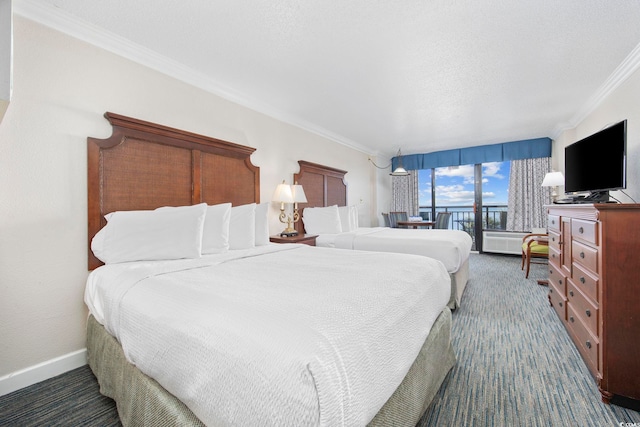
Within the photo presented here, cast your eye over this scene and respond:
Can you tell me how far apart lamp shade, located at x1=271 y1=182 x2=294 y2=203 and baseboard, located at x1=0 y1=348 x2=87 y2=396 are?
2.35 m

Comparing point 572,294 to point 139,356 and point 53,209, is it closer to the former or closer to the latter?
point 139,356

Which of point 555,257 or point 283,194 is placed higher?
point 283,194

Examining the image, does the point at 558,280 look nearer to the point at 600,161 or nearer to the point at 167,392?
the point at 600,161

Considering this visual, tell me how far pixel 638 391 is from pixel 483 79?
2826 mm

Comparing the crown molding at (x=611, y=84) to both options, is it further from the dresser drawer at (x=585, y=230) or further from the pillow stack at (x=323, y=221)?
the pillow stack at (x=323, y=221)

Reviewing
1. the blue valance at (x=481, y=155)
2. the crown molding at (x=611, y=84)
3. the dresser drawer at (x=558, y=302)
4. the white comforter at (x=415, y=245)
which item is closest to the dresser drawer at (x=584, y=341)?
the dresser drawer at (x=558, y=302)

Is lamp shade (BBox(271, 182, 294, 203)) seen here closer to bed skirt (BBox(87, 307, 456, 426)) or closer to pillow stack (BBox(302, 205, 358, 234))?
pillow stack (BBox(302, 205, 358, 234))

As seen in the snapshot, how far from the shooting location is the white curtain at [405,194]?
6.96 metres

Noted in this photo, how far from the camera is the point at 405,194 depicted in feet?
23.2

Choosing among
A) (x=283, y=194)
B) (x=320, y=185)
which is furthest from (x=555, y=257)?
(x=320, y=185)

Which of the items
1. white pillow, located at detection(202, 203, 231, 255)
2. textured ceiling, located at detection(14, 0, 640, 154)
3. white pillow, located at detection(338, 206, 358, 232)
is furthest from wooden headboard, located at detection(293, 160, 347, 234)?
white pillow, located at detection(202, 203, 231, 255)

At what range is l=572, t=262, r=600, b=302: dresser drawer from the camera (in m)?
1.71

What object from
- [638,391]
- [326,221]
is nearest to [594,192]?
[638,391]

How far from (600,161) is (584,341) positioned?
1.60 metres
